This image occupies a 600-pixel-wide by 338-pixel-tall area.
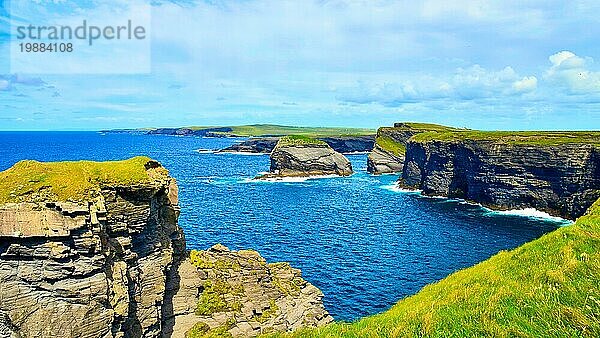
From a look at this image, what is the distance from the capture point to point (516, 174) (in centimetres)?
11244

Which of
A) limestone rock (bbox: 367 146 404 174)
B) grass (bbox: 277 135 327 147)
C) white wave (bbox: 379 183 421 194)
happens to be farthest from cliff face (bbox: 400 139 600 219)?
grass (bbox: 277 135 327 147)

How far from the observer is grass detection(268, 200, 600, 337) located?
1434 centimetres

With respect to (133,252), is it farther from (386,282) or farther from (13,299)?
(386,282)

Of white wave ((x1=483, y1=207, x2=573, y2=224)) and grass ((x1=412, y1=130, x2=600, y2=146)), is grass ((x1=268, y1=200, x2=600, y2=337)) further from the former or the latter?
grass ((x1=412, y1=130, x2=600, y2=146))

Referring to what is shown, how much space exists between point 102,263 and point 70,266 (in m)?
1.73

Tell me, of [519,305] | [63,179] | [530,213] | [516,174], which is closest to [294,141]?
[516,174]

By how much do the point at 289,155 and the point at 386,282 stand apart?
111115 mm

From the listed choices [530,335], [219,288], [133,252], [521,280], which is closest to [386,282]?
[219,288]

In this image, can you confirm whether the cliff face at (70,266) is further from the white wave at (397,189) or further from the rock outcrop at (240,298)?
the white wave at (397,189)

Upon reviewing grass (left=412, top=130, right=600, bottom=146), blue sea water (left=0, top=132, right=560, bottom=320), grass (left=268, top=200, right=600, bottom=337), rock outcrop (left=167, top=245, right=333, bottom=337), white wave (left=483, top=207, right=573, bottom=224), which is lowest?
blue sea water (left=0, top=132, right=560, bottom=320)

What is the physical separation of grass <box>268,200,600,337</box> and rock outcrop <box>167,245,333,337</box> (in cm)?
2246

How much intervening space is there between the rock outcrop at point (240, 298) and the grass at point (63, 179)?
36.7ft

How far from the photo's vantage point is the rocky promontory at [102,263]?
86.9 feet

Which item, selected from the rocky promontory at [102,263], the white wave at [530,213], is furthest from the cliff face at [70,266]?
the white wave at [530,213]
